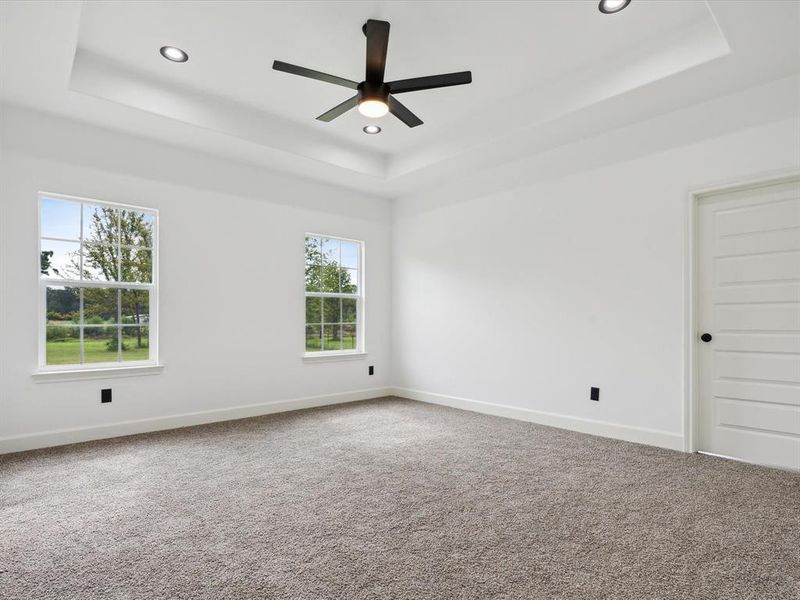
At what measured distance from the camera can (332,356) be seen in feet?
18.1

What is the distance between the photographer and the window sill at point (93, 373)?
3643 mm

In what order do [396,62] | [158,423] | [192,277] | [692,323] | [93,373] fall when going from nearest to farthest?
[396,62], [692,323], [93,373], [158,423], [192,277]

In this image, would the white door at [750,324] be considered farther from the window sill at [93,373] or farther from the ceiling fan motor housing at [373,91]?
the window sill at [93,373]

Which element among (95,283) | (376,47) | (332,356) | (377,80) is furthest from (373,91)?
(332,356)

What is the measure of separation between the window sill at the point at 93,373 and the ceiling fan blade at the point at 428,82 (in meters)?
3.20

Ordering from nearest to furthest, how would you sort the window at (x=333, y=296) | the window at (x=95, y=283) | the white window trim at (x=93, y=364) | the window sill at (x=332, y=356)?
the white window trim at (x=93, y=364), the window at (x=95, y=283), the window sill at (x=332, y=356), the window at (x=333, y=296)

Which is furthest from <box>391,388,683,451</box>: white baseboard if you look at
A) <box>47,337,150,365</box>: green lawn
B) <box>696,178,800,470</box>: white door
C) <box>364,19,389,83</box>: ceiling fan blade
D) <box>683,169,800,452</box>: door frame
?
<box>364,19,389,83</box>: ceiling fan blade

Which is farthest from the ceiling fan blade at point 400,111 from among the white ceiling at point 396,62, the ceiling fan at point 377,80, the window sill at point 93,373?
the window sill at point 93,373

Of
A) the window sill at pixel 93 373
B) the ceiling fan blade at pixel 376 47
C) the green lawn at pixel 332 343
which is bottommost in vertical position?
the window sill at pixel 93 373

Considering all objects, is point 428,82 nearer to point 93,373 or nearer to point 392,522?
point 392,522

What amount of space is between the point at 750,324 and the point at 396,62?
3.23 metres

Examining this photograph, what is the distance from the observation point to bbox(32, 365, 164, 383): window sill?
3.64 meters

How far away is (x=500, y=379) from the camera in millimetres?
4859

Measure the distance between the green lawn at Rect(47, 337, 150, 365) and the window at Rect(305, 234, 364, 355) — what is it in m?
1.79
